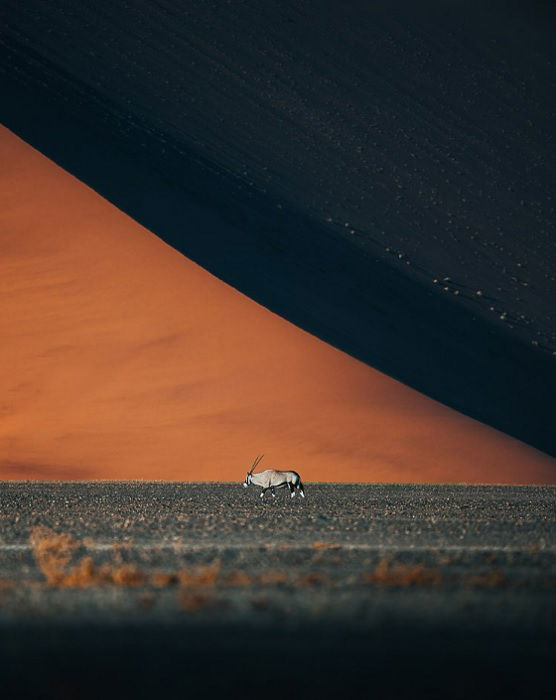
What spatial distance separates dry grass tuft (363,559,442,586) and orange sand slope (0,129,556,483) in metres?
13.2

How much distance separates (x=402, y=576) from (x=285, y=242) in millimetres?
22239

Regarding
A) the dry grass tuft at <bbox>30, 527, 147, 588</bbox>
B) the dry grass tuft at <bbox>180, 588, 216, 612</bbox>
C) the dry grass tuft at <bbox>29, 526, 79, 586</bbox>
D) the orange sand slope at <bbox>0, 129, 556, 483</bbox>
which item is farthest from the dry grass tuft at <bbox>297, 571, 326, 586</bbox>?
the orange sand slope at <bbox>0, 129, 556, 483</bbox>

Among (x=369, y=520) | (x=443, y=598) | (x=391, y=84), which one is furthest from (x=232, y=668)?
(x=391, y=84)

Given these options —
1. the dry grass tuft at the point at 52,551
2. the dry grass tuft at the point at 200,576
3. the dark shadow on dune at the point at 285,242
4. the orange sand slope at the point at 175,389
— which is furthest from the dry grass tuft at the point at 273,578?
the dark shadow on dune at the point at 285,242

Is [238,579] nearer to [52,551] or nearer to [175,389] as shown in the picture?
[52,551]

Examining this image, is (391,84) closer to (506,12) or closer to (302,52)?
(302,52)

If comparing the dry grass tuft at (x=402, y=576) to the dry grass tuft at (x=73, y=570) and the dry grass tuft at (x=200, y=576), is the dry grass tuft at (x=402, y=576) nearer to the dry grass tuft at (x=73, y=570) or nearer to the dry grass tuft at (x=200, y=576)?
the dry grass tuft at (x=200, y=576)

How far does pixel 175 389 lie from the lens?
23.1 m

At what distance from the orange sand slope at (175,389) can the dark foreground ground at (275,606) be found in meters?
8.98

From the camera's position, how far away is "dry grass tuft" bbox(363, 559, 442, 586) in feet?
23.7

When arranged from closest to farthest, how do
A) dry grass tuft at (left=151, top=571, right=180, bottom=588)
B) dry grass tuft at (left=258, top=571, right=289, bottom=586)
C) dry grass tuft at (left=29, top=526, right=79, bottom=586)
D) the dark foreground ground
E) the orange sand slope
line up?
1. the dark foreground ground
2. dry grass tuft at (left=151, top=571, right=180, bottom=588)
3. dry grass tuft at (left=258, top=571, right=289, bottom=586)
4. dry grass tuft at (left=29, top=526, right=79, bottom=586)
5. the orange sand slope

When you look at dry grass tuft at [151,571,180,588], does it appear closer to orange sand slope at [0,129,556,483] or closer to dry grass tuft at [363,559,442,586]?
dry grass tuft at [363,559,442,586]

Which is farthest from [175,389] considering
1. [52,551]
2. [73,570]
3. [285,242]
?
[73,570]

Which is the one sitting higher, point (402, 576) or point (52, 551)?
point (402, 576)
